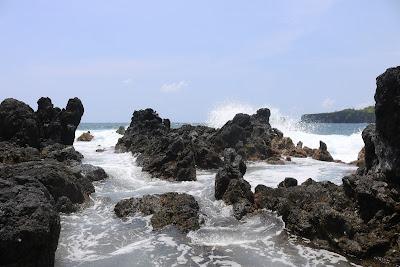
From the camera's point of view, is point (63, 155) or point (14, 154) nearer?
point (14, 154)

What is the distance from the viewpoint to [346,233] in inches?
441

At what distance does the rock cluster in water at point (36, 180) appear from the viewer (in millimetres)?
8055

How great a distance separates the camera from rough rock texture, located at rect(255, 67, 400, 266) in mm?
10516

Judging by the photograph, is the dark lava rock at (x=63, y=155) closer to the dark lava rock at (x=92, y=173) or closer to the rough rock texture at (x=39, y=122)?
the rough rock texture at (x=39, y=122)

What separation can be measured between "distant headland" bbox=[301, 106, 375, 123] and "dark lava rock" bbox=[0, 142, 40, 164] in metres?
147

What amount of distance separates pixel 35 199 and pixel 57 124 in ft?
77.8

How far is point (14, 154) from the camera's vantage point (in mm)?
21203

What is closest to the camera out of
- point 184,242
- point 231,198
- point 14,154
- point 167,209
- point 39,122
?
point 184,242

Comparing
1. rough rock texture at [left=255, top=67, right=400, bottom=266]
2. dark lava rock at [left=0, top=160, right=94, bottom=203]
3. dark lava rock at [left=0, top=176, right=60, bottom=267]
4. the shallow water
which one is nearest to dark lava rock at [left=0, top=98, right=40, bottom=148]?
dark lava rock at [left=0, top=160, right=94, bottom=203]

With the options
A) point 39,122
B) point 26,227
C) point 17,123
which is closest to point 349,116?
point 39,122

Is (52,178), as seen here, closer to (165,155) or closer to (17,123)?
(165,155)

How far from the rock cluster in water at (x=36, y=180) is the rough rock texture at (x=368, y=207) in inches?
282

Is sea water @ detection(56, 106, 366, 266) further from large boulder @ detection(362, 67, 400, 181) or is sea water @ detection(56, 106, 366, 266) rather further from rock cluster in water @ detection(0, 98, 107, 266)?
large boulder @ detection(362, 67, 400, 181)

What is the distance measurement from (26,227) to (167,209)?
648 cm
